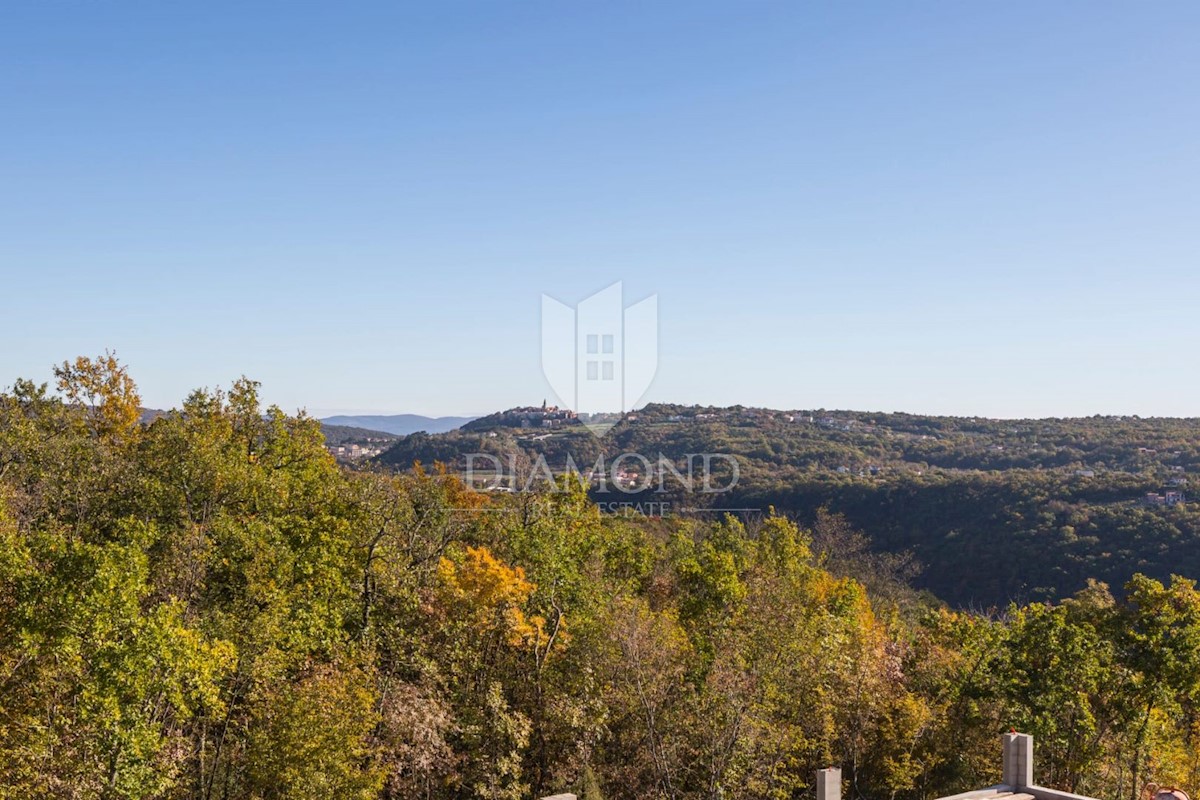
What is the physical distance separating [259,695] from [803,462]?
80.8 metres

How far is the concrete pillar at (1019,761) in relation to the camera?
1436cm

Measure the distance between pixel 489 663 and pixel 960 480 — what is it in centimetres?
5303

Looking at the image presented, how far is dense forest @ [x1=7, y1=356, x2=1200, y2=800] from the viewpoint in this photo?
16.6m

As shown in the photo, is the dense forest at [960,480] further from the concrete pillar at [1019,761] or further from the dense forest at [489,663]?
the concrete pillar at [1019,761]

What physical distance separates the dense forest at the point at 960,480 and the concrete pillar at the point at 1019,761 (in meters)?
28.7

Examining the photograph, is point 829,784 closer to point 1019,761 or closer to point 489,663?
point 1019,761

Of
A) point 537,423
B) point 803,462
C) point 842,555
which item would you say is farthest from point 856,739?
point 537,423

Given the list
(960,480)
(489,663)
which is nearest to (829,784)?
(489,663)

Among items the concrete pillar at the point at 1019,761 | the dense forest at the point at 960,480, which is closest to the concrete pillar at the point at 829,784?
Result: the concrete pillar at the point at 1019,761

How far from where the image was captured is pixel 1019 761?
567 inches

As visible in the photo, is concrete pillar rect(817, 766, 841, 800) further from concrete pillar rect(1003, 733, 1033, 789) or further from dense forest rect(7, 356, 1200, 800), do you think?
dense forest rect(7, 356, 1200, 800)

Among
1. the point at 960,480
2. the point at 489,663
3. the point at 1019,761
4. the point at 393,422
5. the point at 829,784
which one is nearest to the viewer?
the point at 829,784

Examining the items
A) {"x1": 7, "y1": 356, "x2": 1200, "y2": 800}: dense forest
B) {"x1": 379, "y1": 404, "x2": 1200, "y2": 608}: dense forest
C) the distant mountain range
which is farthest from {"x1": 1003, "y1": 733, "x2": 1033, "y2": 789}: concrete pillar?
the distant mountain range

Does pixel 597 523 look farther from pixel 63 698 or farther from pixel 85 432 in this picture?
pixel 63 698
